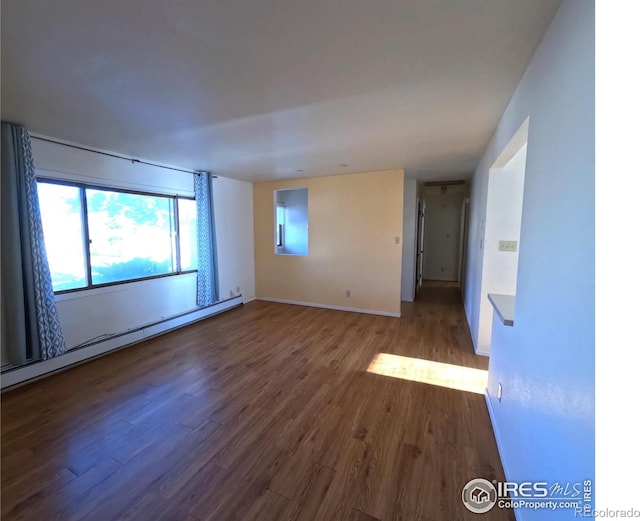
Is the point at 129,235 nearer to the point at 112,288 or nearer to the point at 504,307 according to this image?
the point at 112,288

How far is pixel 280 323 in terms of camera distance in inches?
178

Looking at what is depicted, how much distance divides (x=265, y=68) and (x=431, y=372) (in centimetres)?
302

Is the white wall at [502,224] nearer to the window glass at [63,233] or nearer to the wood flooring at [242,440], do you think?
the wood flooring at [242,440]

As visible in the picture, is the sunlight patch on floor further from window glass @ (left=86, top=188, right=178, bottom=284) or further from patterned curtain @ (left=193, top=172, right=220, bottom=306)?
window glass @ (left=86, top=188, right=178, bottom=284)

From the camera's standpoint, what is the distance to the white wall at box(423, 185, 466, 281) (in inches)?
299

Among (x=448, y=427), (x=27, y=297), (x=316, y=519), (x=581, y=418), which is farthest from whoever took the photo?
(x=27, y=297)

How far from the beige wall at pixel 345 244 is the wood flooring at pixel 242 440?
1688 millimetres

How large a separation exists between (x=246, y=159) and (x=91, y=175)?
5.84 ft

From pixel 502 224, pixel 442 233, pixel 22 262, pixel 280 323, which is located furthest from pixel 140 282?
pixel 442 233

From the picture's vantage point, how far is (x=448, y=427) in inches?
83.1

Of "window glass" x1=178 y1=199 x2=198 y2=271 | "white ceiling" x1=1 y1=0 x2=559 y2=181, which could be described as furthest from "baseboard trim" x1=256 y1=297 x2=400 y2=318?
"white ceiling" x1=1 y1=0 x2=559 y2=181

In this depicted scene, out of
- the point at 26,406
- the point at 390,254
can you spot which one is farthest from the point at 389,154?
the point at 26,406

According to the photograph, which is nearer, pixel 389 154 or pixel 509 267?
pixel 509 267

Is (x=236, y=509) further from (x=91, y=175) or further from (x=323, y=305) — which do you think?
(x=323, y=305)
